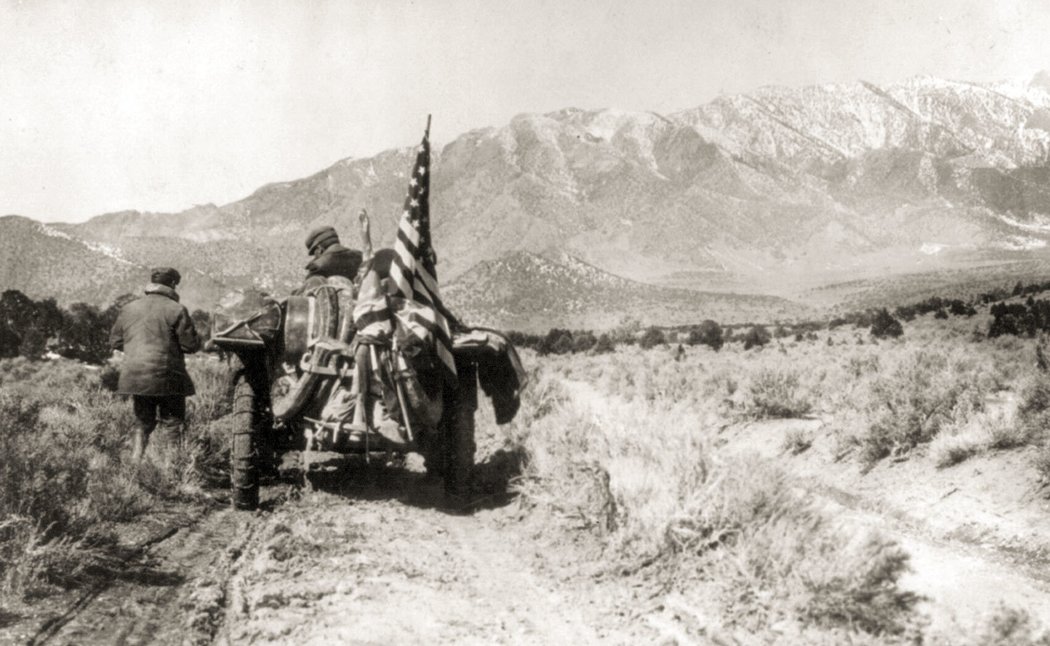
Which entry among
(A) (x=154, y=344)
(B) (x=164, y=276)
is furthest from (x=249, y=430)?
(B) (x=164, y=276)

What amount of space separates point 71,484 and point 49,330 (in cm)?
2344

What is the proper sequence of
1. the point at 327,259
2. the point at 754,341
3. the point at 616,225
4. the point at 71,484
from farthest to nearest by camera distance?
the point at 616,225 < the point at 754,341 < the point at 327,259 < the point at 71,484

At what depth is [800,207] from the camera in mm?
141625

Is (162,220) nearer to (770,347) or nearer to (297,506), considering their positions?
(770,347)

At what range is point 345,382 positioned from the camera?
21.0ft

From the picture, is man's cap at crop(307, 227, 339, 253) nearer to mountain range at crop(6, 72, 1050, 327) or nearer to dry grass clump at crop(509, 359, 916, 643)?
dry grass clump at crop(509, 359, 916, 643)

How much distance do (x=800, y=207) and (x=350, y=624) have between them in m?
148

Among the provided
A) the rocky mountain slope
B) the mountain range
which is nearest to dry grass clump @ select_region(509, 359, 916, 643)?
the rocky mountain slope

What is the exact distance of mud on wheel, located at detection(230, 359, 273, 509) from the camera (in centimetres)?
625

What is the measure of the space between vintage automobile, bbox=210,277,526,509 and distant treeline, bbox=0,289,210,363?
64.0 ft

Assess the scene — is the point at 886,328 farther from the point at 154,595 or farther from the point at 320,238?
the point at 154,595

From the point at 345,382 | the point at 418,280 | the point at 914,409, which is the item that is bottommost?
the point at 914,409

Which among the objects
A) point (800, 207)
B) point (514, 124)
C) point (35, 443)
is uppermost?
point (514, 124)

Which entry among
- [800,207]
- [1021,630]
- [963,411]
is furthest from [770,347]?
[800,207]
